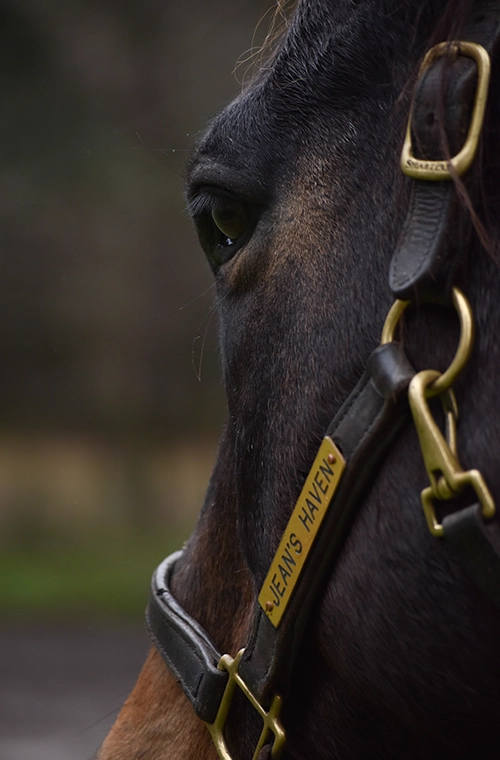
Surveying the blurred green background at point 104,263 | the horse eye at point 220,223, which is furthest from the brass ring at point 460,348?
the blurred green background at point 104,263

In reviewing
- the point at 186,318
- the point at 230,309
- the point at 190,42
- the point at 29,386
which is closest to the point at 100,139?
the point at 190,42

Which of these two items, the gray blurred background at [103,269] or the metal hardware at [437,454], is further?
the gray blurred background at [103,269]

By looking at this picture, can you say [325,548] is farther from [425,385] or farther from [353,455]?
[425,385]

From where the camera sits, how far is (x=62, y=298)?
25.5ft

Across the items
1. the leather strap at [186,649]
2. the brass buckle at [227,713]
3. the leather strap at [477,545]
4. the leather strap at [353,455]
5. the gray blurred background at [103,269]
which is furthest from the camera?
the gray blurred background at [103,269]

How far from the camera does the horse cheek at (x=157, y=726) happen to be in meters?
1.32

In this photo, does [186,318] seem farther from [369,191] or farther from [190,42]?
[369,191]

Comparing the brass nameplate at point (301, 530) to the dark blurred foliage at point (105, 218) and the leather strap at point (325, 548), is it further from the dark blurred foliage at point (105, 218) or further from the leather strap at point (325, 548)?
the dark blurred foliage at point (105, 218)

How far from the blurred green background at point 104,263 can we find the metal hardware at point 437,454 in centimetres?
668

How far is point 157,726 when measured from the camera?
54.6 inches

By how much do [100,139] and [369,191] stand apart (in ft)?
23.7

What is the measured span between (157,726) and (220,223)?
731 millimetres

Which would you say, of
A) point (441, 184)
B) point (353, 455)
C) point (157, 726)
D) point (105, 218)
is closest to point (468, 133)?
point (441, 184)

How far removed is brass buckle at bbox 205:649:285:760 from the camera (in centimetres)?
111
